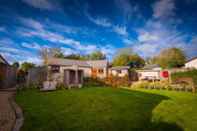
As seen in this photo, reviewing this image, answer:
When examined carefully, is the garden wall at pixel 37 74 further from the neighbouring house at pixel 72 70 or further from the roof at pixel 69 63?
the roof at pixel 69 63

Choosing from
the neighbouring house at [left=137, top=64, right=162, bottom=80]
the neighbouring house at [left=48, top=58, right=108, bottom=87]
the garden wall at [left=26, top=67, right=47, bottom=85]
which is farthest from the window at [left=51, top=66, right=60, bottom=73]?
the neighbouring house at [left=137, top=64, right=162, bottom=80]

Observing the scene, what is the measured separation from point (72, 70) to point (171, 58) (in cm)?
3278

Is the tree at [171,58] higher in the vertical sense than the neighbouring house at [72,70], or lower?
higher

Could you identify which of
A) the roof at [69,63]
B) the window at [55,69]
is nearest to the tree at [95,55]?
the roof at [69,63]

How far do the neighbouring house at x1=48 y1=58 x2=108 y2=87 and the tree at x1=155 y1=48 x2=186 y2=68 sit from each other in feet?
69.8

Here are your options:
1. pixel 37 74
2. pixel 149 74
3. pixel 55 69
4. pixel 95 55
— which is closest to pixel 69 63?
pixel 55 69

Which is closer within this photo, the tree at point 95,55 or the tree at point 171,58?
the tree at point 171,58

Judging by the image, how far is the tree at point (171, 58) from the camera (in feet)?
116

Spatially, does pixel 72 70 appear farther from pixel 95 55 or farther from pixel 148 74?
pixel 95 55

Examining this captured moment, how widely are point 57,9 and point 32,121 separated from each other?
32.5ft

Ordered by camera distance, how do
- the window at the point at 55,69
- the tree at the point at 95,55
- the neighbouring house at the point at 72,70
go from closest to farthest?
the neighbouring house at the point at 72,70 < the window at the point at 55,69 < the tree at the point at 95,55

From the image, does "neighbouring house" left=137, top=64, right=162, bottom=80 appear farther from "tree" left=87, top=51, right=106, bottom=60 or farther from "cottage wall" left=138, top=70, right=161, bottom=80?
"tree" left=87, top=51, right=106, bottom=60

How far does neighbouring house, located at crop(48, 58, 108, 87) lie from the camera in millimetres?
17625

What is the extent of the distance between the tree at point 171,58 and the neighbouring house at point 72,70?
69.8 ft
